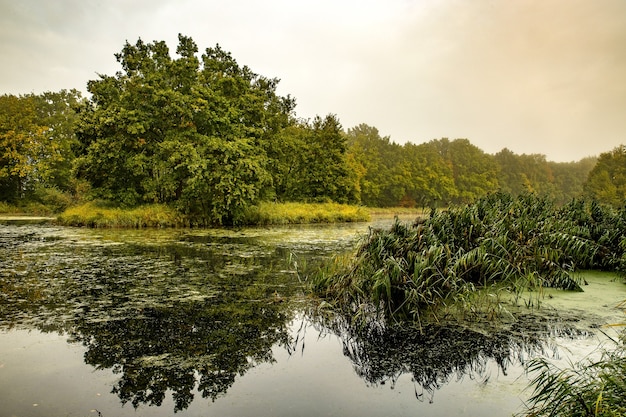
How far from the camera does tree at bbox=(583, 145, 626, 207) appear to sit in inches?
1574

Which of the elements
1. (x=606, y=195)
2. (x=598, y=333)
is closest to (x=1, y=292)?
(x=598, y=333)

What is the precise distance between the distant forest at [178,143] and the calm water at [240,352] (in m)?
4.29

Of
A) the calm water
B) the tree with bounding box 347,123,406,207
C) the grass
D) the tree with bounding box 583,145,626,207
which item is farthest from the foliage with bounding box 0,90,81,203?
the tree with bounding box 583,145,626,207

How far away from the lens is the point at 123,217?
18.9 metres

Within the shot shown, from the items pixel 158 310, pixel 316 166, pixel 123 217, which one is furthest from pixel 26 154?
pixel 158 310

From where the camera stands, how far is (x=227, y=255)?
10.7m

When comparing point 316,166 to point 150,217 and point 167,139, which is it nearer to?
point 167,139

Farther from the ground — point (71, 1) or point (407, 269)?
point (71, 1)

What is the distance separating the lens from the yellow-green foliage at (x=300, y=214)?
74.5 feet

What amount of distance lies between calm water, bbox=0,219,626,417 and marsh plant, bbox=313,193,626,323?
19.0 inches

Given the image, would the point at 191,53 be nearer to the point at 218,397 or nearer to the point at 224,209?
the point at 224,209

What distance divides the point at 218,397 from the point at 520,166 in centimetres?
8296

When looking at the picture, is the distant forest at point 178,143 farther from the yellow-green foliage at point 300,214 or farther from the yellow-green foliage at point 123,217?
the yellow-green foliage at point 300,214

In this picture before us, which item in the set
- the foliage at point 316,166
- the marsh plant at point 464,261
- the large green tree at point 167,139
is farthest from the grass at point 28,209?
the marsh plant at point 464,261
